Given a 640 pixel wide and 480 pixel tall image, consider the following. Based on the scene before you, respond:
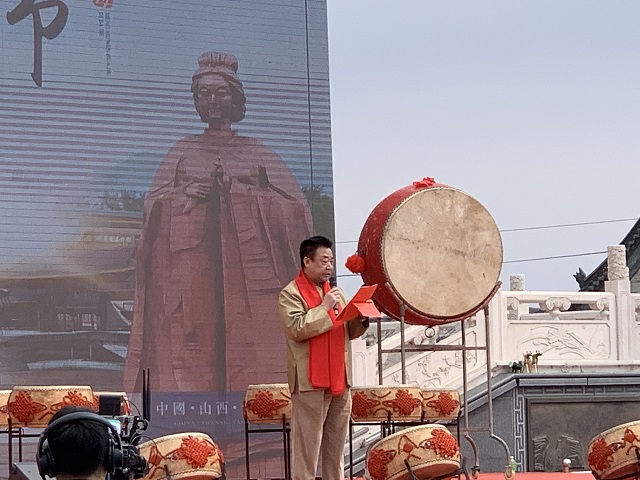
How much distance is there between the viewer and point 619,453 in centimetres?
434

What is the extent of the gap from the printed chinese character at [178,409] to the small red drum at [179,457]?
3.33 m

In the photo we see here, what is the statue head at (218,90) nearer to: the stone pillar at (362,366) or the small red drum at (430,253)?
the stone pillar at (362,366)

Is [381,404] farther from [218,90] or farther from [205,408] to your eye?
[218,90]

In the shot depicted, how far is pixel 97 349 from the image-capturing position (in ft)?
23.4

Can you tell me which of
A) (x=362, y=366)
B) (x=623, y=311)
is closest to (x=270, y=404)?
(x=362, y=366)

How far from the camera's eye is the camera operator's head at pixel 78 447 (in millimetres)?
1922

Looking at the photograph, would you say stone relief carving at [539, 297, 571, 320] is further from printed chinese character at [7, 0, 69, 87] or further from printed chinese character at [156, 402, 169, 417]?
printed chinese character at [7, 0, 69, 87]

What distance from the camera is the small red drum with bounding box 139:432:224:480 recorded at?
12.9 ft

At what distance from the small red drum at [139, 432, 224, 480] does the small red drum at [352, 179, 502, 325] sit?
4.42 ft

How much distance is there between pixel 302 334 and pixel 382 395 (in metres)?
0.76

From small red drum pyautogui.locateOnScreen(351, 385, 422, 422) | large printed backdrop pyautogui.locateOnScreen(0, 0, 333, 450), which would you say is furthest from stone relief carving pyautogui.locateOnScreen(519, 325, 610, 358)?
small red drum pyautogui.locateOnScreen(351, 385, 422, 422)

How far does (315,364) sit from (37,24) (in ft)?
11.6

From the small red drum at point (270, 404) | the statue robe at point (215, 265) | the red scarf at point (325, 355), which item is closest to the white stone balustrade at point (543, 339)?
the statue robe at point (215, 265)

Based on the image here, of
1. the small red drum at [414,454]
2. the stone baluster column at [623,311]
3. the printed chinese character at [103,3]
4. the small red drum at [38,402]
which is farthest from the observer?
the stone baluster column at [623,311]
